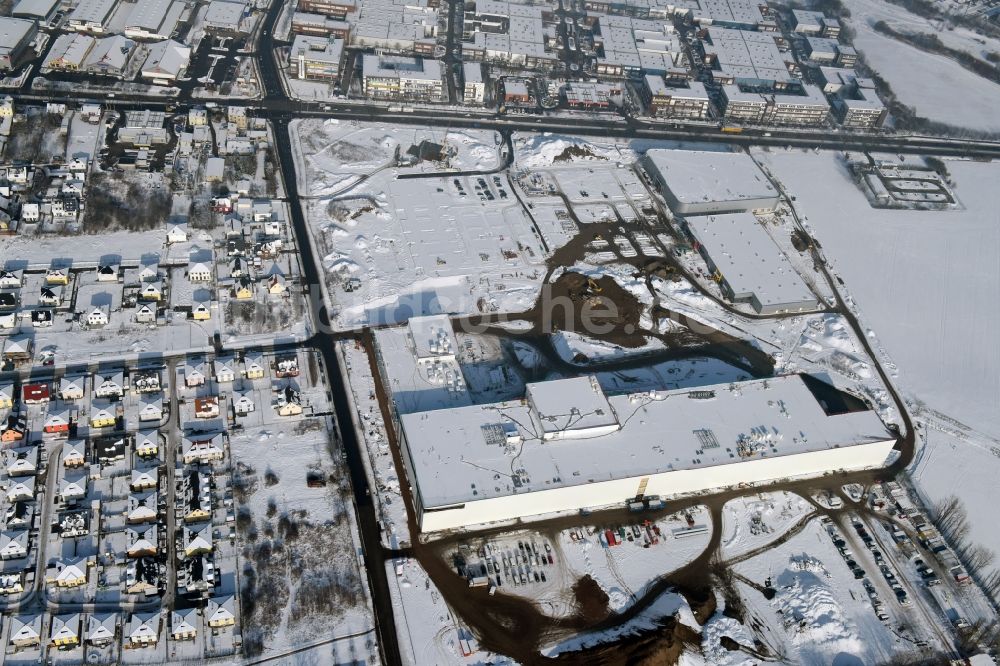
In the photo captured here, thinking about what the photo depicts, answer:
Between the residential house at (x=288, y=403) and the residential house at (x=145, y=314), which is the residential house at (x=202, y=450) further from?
the residential house at (x=145, y=314)

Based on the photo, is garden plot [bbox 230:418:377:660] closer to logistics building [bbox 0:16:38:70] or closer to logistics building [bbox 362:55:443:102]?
logistics building [bbox 362:55:443:102]

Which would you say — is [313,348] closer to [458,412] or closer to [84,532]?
[458,412]

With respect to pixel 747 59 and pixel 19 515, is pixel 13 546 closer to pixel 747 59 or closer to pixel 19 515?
pixel 19 515

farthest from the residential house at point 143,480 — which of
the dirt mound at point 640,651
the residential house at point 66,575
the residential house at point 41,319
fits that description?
the dirt mound at point 640,651

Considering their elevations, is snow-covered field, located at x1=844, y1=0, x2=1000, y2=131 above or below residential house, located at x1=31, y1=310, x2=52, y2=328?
above

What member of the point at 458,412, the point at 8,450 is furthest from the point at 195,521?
the point at 458,412

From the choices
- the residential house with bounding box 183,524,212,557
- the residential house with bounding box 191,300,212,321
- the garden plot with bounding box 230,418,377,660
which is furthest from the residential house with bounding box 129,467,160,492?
the residential house with bounding box 191,300,212,321

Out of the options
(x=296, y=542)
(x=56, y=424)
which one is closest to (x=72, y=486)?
(x=56, y=424)
